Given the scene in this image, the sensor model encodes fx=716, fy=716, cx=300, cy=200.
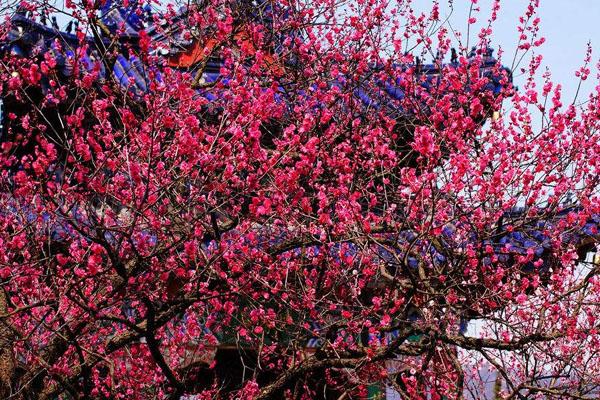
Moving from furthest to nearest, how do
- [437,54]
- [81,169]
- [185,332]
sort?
[437,54] < [185,332] < [81,169]

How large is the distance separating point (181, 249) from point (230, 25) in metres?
3.03

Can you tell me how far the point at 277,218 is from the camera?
364 inches

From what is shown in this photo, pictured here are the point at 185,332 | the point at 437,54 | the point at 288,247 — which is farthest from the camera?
the point at 437,54

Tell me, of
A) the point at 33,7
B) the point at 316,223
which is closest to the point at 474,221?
the point at 316,223

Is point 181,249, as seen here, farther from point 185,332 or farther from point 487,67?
point 487,67

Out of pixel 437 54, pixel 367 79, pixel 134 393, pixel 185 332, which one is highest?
pixel 437 54

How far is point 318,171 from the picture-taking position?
887cm

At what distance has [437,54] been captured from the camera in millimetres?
11344

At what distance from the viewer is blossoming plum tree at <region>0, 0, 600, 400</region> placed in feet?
21.7

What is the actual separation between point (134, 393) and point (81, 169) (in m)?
4.30

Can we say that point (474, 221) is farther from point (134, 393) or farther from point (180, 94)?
point (134, 393)

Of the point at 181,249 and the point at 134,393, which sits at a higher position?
the point at 181,249

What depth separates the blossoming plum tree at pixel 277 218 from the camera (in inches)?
260

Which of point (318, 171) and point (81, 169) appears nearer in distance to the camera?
point (81, 169)
